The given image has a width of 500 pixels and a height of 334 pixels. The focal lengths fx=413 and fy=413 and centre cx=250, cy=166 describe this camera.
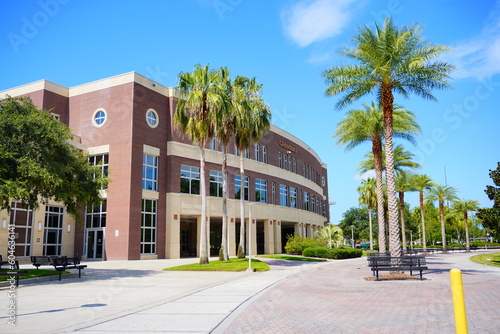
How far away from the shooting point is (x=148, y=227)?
33.5 metres

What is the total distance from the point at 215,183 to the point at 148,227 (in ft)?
28.9

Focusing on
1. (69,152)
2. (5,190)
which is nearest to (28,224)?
(69,152)

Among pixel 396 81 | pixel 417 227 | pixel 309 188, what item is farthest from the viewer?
pixel 417 227

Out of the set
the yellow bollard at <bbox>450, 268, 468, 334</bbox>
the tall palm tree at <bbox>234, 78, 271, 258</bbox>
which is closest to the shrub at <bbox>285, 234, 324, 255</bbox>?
the tall palm tree at <bbox>234, 78, 271, 258</bbox>

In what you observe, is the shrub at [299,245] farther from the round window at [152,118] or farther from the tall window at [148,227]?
the round window at [152,118]

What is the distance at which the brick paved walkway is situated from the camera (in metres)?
8.05

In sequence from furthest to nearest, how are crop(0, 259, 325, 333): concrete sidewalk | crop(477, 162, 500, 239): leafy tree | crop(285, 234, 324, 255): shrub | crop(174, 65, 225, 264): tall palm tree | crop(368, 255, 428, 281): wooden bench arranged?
crop(285, 234, 324, 255): shrub < crop(477, 162, 500, 239): leafy tree < crop(174, 65, 225, 264): tall palm tree < crop(368, 255, 428, 281): wooden bench < crop(0, 259, 325, 333): concrete sidewalk

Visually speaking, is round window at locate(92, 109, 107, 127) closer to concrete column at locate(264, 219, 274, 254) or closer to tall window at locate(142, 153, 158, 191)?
tall window at locate(142, 153, 158, 191)

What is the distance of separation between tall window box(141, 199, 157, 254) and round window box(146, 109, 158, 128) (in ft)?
21.0

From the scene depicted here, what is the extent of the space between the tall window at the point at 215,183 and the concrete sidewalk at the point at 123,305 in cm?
2219

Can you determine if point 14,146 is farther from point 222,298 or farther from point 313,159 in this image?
point 313,159

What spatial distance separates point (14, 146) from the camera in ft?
55.5

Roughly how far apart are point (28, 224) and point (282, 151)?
30223 millimetres

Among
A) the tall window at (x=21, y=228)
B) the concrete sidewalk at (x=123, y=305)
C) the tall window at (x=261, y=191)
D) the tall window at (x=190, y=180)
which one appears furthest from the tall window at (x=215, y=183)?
the concrete sidewalk at (x=123, y=305)
